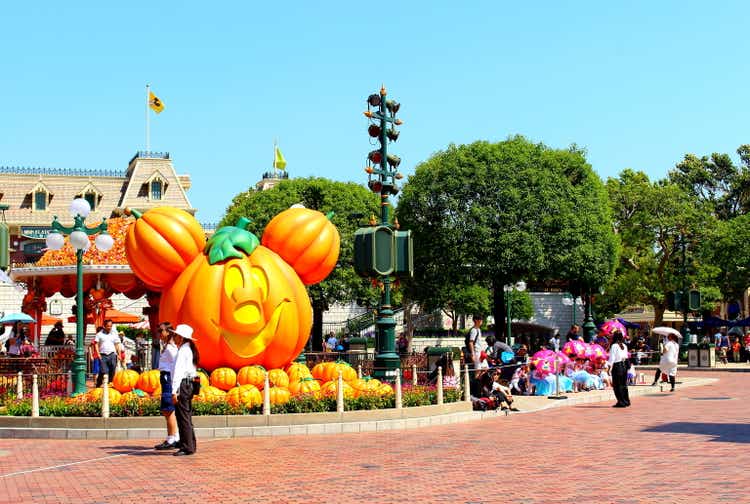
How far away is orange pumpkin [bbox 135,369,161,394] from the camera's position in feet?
57.3

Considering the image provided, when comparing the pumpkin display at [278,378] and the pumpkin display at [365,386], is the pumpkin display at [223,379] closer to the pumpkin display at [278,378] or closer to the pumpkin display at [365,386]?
the pumpkin display at [278,378]

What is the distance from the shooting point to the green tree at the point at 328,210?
53.3 meters

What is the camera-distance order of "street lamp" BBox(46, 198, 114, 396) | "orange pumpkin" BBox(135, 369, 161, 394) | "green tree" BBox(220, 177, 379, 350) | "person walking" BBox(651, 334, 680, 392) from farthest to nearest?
1. "green tree" BBox(220, 177, 379, 350)
2. "person walking" BBox(651, 334, 680, 392)
3. "street lamp" BBox(46, 198, 114, 396)
4. "orange pumpkin" BBox(135, 369, 161, 394)

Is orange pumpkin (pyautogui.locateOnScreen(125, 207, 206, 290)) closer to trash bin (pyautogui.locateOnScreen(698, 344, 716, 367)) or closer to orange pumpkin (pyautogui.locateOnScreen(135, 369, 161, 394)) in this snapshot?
orange pumpkin (pyautogui.locateOnScreen(135, 369, 161, 394))

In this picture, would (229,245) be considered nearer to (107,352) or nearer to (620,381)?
(107,352)

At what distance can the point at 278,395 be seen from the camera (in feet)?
54.6

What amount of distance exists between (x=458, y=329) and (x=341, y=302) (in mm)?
12636

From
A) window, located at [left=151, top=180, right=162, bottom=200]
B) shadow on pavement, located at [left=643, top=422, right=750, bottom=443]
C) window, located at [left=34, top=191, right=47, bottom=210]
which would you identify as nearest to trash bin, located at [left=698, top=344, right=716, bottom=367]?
shadow on pavement, located at [left=643, top=422, right=750, bottom=443]

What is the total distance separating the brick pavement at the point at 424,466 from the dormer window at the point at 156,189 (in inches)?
2524

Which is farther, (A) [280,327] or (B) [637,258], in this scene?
(B) [637,258]

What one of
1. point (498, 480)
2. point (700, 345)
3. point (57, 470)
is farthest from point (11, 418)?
point (700, 345)

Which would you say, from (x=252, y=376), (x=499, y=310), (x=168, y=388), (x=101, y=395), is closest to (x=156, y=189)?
(x=499, y=310)

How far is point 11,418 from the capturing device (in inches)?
622

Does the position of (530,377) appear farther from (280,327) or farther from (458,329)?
(458,329)
